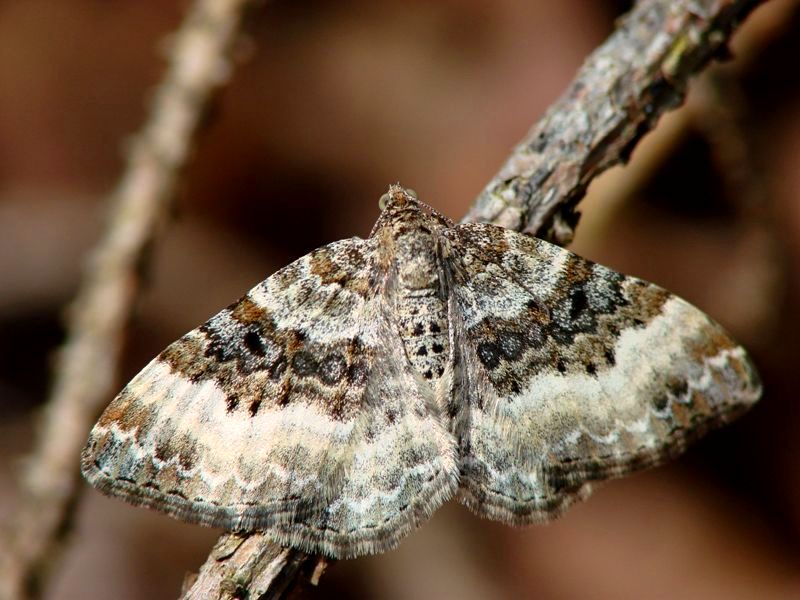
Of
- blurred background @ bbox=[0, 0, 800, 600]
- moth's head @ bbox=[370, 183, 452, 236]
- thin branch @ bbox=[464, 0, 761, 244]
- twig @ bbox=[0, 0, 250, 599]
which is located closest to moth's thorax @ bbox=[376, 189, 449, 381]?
moth's head @ bbox=[370, 183, 452, 236]

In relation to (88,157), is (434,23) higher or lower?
higher

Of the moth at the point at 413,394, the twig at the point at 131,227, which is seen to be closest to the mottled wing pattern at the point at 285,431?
the moth at the point at 413,394

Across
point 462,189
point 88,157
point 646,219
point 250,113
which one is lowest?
point 88,157

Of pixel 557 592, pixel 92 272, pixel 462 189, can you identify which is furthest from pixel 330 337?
pixel 557 592

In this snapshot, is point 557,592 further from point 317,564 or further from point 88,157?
point 88,157

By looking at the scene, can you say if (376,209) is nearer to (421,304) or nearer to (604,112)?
(604,112)
